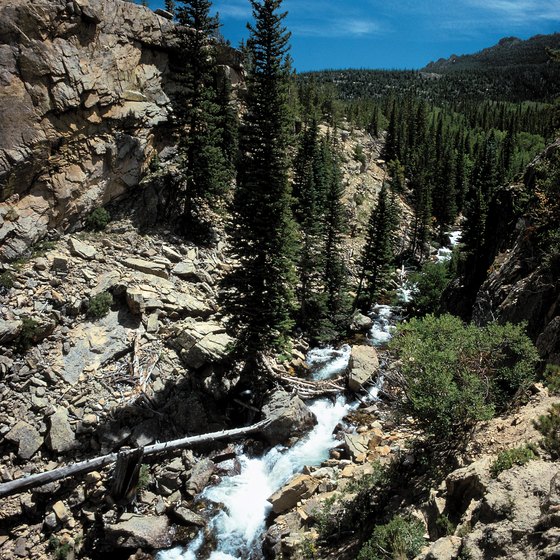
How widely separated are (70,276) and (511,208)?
966 inches

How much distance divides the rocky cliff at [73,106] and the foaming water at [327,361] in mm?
17293

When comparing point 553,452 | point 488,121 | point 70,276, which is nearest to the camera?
point 553,452

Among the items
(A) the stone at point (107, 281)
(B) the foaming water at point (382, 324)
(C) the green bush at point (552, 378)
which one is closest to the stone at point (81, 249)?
(A) the stone at point (107, 281)

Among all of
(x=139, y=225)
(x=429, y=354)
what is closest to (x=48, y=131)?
(x=139, y=225)

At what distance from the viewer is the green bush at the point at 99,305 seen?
20016 millimetres

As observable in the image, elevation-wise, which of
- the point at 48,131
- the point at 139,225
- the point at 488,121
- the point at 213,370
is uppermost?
the point at 488,121

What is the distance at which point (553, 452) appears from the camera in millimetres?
7684

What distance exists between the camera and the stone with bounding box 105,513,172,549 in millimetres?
13484

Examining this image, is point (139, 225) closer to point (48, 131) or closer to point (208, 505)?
point (48, 131)

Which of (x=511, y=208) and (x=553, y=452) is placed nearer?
(x=553, y=452)

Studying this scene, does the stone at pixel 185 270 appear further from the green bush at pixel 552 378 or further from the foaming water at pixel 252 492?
the green bush at pixel 552 378

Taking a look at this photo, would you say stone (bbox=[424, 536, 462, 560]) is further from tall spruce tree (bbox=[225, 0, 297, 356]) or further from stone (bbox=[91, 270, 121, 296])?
stone (bbox=[91, 270, 121, 296])

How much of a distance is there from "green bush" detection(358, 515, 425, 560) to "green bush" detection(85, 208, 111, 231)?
23.5 meters

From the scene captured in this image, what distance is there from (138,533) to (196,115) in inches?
1005
